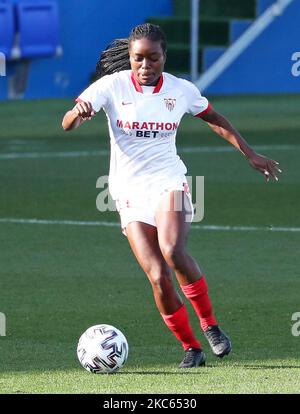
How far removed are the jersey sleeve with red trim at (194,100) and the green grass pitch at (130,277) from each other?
4.90ft

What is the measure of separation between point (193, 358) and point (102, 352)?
0.54 meters

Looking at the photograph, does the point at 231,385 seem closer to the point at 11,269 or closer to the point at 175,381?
the point at 175,381

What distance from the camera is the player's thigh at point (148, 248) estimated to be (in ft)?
26.6

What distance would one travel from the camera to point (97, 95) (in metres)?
8.13

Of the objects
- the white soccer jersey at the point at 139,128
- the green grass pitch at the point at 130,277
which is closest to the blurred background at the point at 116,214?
the green grass pitch at the point at 130,277

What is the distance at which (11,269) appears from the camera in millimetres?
11703

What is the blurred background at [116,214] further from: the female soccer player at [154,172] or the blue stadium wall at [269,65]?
the female soccer player at [154,172]

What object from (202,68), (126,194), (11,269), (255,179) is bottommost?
(202,68)

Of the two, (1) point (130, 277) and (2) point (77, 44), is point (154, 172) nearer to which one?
(1) point (130, 277)

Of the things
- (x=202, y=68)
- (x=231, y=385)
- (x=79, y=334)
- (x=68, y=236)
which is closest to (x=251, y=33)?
(x=202, y=68)

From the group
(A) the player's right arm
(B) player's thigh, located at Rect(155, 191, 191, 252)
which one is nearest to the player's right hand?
(A) the player's right arm

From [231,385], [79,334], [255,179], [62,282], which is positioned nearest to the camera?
[231,385]

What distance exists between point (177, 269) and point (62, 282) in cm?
316

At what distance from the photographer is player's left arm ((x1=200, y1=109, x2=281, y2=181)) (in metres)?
8.38
